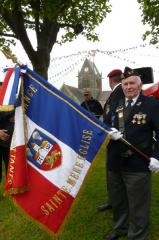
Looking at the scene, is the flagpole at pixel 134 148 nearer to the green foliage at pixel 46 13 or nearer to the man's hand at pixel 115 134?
the man's hand at pixel 115 134

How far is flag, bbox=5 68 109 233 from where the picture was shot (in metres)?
3.97

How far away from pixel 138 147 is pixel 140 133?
15 cm

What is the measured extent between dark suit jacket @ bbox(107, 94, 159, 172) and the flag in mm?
278

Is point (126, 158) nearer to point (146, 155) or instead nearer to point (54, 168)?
point (146, 155)

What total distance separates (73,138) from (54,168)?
0.37 metres

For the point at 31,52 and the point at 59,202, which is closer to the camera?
the point at 59,202

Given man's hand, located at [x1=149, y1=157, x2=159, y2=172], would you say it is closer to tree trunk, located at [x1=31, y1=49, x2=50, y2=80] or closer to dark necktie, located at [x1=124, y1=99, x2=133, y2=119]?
dark necktie, located at [x1=124, y1=99, x2=133, y2=119]

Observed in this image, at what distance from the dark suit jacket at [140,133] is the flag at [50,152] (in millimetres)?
278

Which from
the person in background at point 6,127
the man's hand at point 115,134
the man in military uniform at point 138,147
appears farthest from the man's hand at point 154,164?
the person in background at point 6,127

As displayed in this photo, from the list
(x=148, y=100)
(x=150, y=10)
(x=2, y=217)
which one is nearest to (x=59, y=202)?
(x=148, y=100)

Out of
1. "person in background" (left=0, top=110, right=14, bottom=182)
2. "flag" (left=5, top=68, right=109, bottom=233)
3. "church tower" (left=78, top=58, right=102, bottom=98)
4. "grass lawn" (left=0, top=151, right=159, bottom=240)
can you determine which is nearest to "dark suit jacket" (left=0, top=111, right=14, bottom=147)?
"person in background" (left=0, top=110, right=14, bottom=182)

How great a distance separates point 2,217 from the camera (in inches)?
214

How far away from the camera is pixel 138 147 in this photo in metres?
4.02

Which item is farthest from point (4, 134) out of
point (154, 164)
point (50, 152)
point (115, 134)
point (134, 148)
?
point (154, 164)
